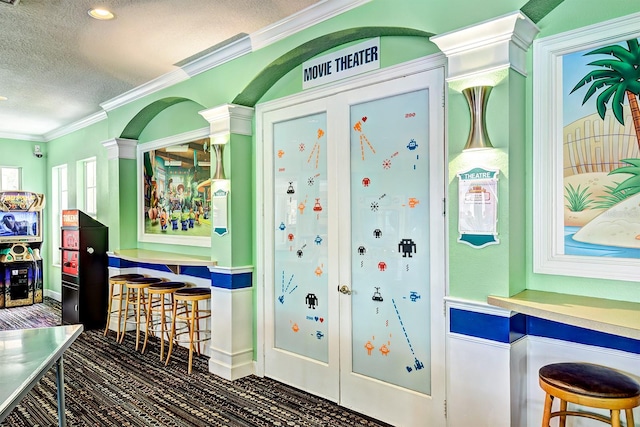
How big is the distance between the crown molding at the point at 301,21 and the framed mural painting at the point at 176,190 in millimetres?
1400

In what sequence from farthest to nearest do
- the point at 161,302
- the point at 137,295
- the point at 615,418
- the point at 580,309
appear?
the point at 137,295 → the point at 161,302 → the point at 580,309 → the point at 615,418

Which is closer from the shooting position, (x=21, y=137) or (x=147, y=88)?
(x=147, y=88)

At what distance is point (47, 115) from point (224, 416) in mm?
5429

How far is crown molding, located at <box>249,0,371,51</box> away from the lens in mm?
3082

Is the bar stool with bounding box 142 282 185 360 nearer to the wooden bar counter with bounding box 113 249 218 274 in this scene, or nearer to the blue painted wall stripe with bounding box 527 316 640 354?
the wooden bar counter with bounding box 113 249 218 274

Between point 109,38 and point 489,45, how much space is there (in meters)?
2.96

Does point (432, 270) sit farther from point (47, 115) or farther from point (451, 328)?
point (47, 115)

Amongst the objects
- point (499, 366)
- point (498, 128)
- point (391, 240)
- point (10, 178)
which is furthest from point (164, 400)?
point (10, 178)

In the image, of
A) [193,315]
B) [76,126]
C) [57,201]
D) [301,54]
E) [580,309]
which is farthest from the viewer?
[57,201]

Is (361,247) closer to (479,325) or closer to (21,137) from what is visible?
(479,325)

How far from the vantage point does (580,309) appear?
6.62 ft

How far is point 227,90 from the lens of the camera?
4086 millimetres

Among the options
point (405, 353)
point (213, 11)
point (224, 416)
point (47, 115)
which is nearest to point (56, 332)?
point (224, 416)

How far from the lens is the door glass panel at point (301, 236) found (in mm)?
3615
